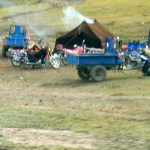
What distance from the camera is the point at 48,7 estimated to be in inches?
3696

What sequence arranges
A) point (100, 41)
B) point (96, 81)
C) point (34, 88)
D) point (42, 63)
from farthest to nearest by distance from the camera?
point (100, 41), point (42, 63), point (96, 81), point (34, 88)

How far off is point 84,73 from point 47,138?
49.9 feet

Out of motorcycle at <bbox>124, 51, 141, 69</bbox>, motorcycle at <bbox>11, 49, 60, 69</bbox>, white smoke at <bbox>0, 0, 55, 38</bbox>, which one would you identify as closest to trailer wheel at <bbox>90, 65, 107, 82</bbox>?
motorcycle at <bbox>124, 51, 141, 69</bbox>

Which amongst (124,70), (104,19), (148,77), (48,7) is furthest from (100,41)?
(48,7)

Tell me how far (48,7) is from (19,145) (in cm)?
8467

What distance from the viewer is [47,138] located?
35.4 ft

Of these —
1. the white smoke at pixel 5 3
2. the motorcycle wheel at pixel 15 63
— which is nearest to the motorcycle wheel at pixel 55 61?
the motorcycle wheel at pixel 15 63

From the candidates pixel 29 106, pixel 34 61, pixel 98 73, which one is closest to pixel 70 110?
pixel 29 106

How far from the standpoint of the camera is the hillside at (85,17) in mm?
55147

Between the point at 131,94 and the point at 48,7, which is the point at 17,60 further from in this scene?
the point at 48,7

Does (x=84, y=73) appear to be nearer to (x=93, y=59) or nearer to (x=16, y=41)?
(x=93, y=59)

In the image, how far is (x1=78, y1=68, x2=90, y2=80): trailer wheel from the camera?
2569cm

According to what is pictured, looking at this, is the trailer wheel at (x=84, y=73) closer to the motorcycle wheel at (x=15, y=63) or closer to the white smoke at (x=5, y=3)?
the motorcycle wheel at (x=15, y=63)

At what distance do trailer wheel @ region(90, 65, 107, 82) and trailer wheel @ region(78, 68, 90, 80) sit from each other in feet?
2.19
